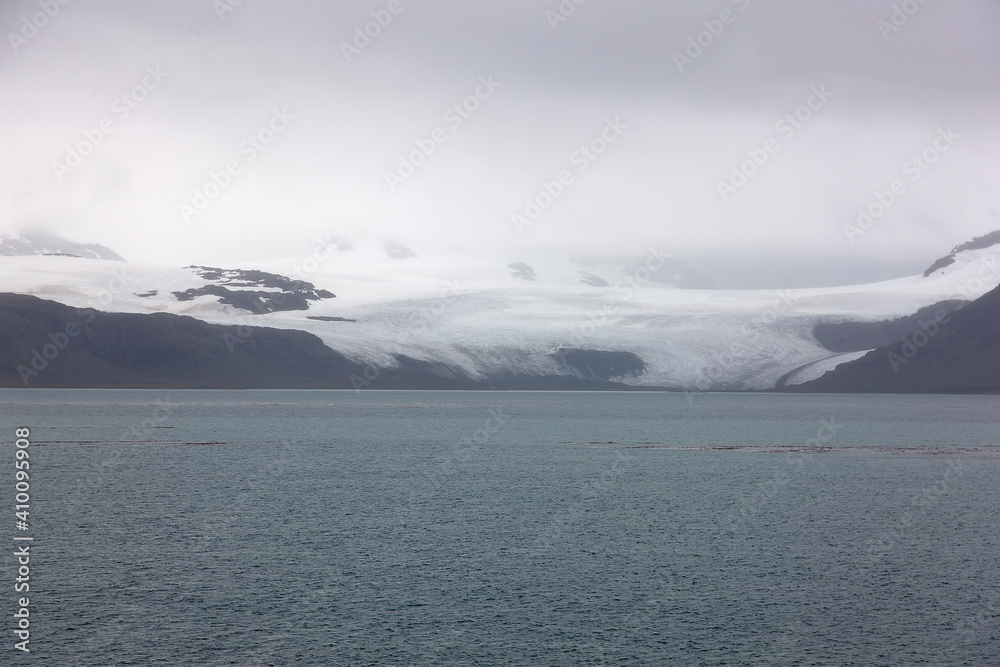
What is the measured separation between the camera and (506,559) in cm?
2752

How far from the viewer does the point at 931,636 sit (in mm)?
20219

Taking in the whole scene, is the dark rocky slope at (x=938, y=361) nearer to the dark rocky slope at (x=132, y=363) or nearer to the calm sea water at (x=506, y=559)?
the dark rocky slope at (x=132, y=363)

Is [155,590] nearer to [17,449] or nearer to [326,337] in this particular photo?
[17,449]

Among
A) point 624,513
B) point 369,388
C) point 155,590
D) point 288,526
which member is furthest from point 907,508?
point 369,388

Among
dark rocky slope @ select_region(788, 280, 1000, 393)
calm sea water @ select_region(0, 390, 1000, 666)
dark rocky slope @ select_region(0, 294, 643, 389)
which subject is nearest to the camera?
calm sea water @ select_region(0, 390, 1000, 666)

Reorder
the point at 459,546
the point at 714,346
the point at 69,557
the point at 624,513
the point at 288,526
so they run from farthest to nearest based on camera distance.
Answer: the point at 714,346
the point at 624,513
the point at 288,526
the point at 459,546
the point at 69,557

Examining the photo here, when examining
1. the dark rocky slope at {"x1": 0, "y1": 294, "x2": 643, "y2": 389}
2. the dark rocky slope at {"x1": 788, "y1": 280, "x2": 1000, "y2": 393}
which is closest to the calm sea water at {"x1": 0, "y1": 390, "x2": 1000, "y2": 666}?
the dark rocky slope at {"x1": 0, "y1": 294, "x2": 643, "y2": 389}

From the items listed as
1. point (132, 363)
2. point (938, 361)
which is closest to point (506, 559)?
Answer: point (132, 363)

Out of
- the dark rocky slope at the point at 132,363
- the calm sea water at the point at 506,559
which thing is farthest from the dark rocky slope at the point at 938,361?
the calm sea water at the point at 506,559

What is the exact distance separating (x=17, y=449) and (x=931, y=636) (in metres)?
53.8

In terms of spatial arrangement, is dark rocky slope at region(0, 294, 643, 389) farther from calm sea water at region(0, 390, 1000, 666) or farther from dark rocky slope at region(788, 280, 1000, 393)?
calm sea water at region(0, 390, 1000, 666)

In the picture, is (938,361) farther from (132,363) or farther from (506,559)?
(506,559)

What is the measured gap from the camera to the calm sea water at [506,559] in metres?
19.7

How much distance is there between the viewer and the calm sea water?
19688 mm
